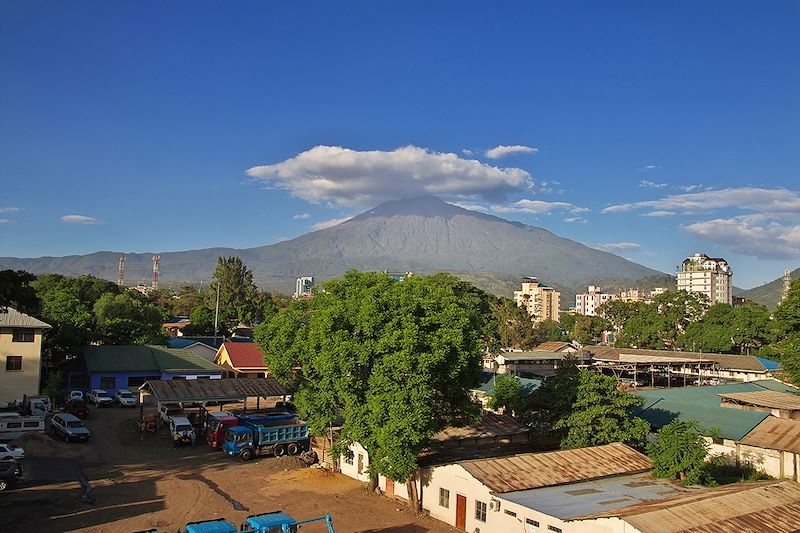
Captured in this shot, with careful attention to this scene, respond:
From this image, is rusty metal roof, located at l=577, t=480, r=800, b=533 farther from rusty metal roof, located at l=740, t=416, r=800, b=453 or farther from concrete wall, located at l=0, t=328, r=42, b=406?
concrete wall, located at l=0, t=328, r=42, b=406

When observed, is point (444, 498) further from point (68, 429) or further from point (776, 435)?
point (68, 429)

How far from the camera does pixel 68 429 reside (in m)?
26.0

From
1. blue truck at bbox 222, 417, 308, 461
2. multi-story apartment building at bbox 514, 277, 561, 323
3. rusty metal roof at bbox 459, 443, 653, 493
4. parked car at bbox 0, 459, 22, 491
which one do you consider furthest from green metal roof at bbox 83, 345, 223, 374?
multi-story apartment building at bbox 514, 277, 561, 323

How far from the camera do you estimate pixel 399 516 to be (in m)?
18.6

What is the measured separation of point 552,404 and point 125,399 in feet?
82.4

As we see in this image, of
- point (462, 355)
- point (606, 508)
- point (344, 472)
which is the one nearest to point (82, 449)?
point (344, 472)

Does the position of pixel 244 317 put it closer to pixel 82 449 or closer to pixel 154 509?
pixel 82 449

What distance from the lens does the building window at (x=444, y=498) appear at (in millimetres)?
18375

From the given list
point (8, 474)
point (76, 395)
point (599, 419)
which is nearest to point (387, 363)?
point (599, 419)

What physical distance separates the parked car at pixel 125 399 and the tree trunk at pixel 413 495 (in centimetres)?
2259

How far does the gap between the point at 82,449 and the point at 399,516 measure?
47.4ft

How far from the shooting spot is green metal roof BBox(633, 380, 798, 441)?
81.5 ft

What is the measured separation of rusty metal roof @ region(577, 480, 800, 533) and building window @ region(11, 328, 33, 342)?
103 ft

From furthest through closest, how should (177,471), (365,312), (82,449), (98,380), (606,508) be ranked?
(98,380)
(82,449)
(177,471)
(365,312)
(606,508)
